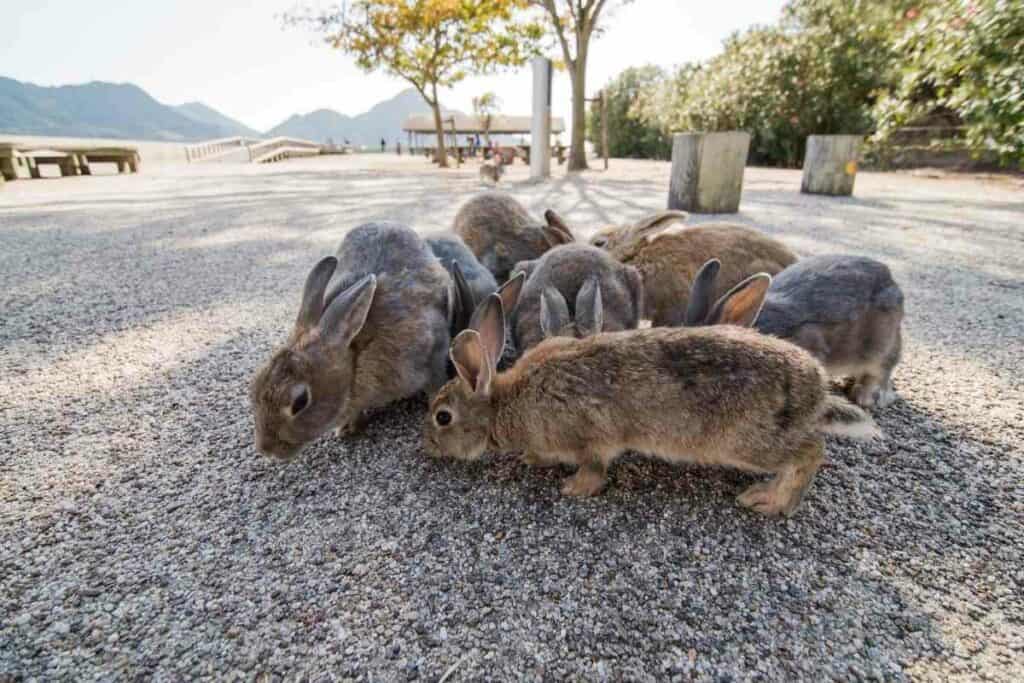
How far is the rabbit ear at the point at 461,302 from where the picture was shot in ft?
9.47

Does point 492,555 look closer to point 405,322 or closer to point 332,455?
point 332,455

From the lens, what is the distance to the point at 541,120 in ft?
49.4

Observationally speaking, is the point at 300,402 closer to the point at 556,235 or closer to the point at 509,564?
the point at 509,564

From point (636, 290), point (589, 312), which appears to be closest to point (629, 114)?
point (636, 290)

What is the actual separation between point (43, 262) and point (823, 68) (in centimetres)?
2045

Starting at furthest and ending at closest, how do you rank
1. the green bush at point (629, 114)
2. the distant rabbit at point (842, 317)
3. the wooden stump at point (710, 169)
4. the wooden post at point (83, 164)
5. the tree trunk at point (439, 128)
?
the green bush at point (629, 114), the tree trunk at point (439, 128), the wooden post at point (83, 164), the wooden stump at point (710, 169), the distant rabbit at point (842, 317)

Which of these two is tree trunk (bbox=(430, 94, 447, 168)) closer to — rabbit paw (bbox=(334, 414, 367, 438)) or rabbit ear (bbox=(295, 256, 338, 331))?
rabbit ear (bbox=(295, 256, 338, 331))

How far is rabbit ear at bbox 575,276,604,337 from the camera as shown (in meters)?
2.64

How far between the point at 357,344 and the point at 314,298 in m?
0.30

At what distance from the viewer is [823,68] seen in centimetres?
1662

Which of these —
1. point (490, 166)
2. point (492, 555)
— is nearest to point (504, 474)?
point (492, 555)

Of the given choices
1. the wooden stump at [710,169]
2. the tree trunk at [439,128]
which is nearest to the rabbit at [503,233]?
the wooden stump at [710,169]

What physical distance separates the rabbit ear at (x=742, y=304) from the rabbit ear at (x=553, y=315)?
722 millimetres

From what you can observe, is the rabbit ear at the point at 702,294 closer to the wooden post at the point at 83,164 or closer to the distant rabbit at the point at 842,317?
the distant rabbit at the point at 842,317
